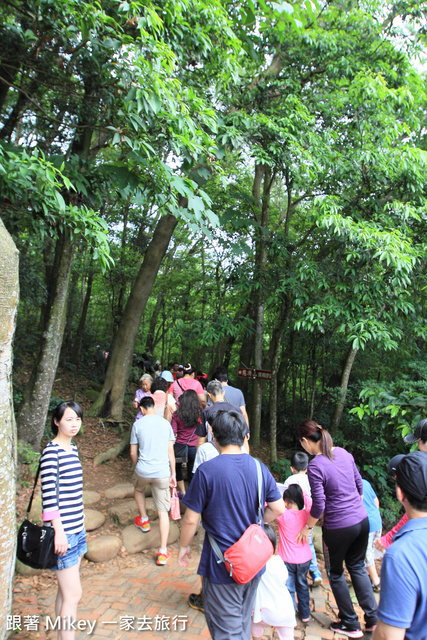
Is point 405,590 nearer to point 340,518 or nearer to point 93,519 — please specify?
point 340,518

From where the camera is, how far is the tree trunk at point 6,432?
2.32 meters

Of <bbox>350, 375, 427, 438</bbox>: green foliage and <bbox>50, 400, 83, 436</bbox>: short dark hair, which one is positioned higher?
<bbox>350, 375, 427, 438</bbox>: green foliage

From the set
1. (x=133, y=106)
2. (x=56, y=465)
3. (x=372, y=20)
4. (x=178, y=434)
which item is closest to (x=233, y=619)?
(x=56, y=465)

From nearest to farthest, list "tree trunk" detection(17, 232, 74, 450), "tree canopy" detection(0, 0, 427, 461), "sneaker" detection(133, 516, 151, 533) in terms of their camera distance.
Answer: "tree canopy" detection(0, 0, 427, 461) < "sneaker" detection(133, 516, 151, 533) < "tree trunk" detection(17, 232, 74, 450)

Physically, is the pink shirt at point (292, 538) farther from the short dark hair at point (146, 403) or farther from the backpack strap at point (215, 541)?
the short dark hair at point (146, 403)

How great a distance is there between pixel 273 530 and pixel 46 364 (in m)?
3.76

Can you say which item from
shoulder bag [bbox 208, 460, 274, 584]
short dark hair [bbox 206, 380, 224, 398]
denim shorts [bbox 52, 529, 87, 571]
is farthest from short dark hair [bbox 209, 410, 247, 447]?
short dark hair [bbox 206, 380, 224, 398]

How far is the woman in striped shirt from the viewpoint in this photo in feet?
7.88

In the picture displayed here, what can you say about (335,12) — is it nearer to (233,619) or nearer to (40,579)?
(233,619)

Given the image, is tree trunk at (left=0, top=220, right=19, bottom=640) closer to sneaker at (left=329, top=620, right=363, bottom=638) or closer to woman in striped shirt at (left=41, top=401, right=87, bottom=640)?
woman in striped shirt at (left=41, top=401, right=87, bottom=640)

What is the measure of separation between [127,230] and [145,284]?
16.4ft

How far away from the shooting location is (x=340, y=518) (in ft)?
9.37

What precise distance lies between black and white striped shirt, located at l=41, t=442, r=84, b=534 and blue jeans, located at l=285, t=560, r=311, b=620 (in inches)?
66.4

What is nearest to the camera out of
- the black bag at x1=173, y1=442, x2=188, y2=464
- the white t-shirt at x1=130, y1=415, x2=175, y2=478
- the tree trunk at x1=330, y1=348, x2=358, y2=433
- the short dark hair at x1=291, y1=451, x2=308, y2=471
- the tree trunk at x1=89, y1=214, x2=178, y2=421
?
the short dark hair at x1=291, y1=451, x2=308, y2=471
